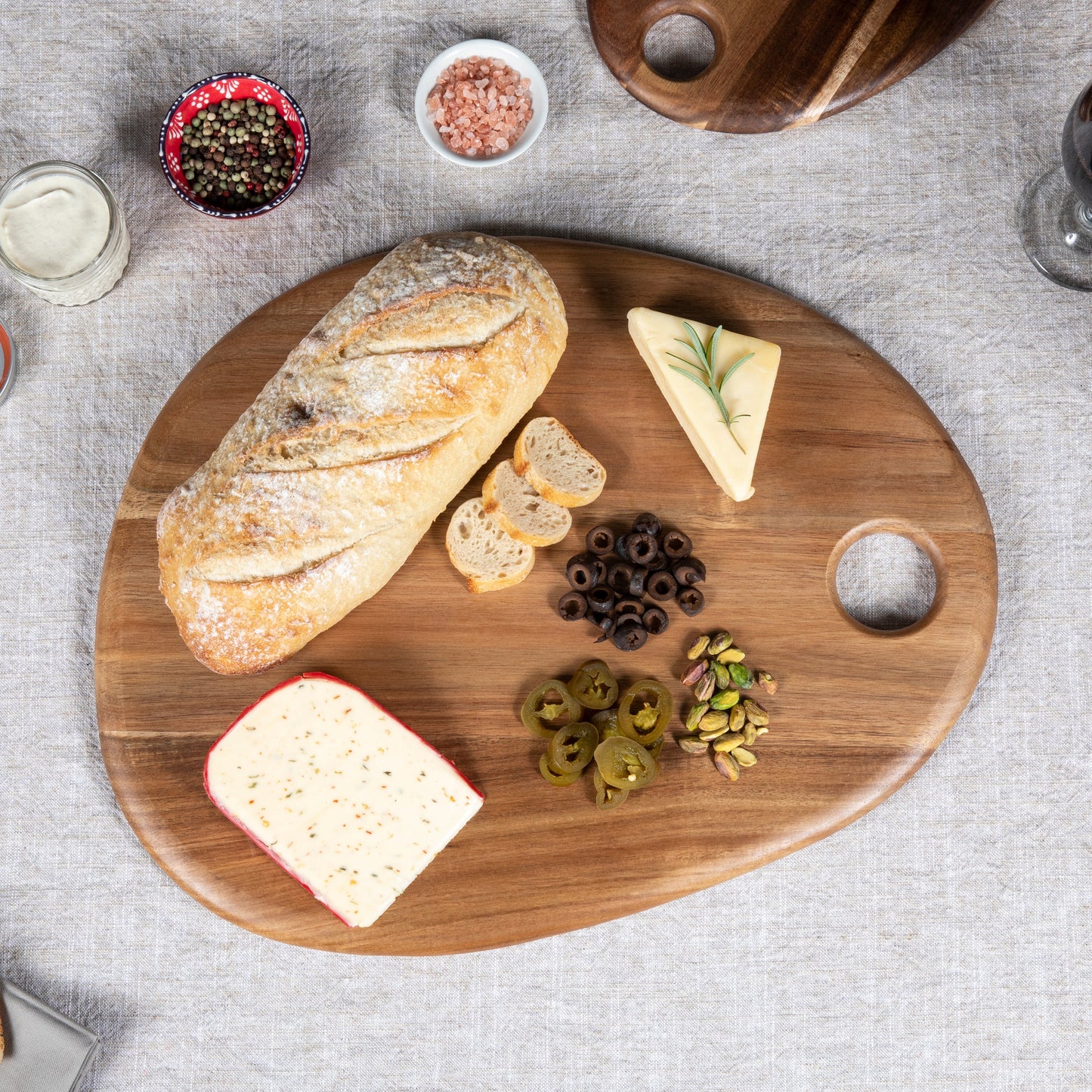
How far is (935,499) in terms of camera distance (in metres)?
2.41

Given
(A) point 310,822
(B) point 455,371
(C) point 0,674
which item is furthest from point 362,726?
(C) point 0,674

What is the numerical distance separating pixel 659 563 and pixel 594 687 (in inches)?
14.6

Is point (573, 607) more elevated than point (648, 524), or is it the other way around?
point (648, 524)

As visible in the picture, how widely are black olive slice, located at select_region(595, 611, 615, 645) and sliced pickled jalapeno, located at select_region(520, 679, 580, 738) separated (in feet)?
0.56

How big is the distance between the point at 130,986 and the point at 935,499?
8.63ft

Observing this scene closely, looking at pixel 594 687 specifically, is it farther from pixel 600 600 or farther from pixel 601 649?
pixel 600 600

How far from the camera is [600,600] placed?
232 centimetres

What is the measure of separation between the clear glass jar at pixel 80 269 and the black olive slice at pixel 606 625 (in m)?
1.60

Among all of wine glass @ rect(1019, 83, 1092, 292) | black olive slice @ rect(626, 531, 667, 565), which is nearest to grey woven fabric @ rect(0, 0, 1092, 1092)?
wine glass @ rect(1019, 83, 1092, 292)

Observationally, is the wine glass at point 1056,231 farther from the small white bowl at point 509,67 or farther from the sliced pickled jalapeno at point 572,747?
the sliced pickled jalapeno at point 572,747

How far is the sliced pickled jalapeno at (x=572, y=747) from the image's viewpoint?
2.28 m

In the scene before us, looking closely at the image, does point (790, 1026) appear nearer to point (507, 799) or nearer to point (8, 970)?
point (507, 799)

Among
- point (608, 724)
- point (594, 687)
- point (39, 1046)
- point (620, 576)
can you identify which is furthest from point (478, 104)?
point (39, 1046)

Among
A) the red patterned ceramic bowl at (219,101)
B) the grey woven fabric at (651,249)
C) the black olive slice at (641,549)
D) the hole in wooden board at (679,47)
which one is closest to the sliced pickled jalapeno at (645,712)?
the black olive slice at (641,549)
